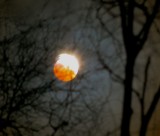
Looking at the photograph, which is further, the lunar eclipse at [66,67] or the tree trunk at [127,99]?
the lunar eclipse at [66,67]

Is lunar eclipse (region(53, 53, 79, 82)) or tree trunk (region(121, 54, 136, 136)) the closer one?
tree trunk (region(121, 54, 136, 136))

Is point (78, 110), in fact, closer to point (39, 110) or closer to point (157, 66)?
point (39, 110)

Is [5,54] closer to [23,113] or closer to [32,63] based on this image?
[32,63]

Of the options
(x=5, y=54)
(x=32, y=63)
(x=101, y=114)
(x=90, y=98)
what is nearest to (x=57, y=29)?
(x=32, y=63)

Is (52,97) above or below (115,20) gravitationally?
below

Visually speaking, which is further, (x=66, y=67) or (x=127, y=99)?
(x=66, y=67)

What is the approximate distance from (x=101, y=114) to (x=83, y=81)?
1.14 metres

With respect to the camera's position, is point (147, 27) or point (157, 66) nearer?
point (147, 27)

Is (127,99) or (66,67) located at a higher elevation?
(66,67)

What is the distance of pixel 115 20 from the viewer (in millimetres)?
8016

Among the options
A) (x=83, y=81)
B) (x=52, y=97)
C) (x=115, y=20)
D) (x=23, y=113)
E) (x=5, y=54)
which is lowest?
(x=23, y=113)

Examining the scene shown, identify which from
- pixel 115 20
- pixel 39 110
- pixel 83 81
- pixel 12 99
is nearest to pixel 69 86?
pixel 83 81

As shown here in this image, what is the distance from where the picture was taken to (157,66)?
26.6 feet

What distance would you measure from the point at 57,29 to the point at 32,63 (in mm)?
1298
